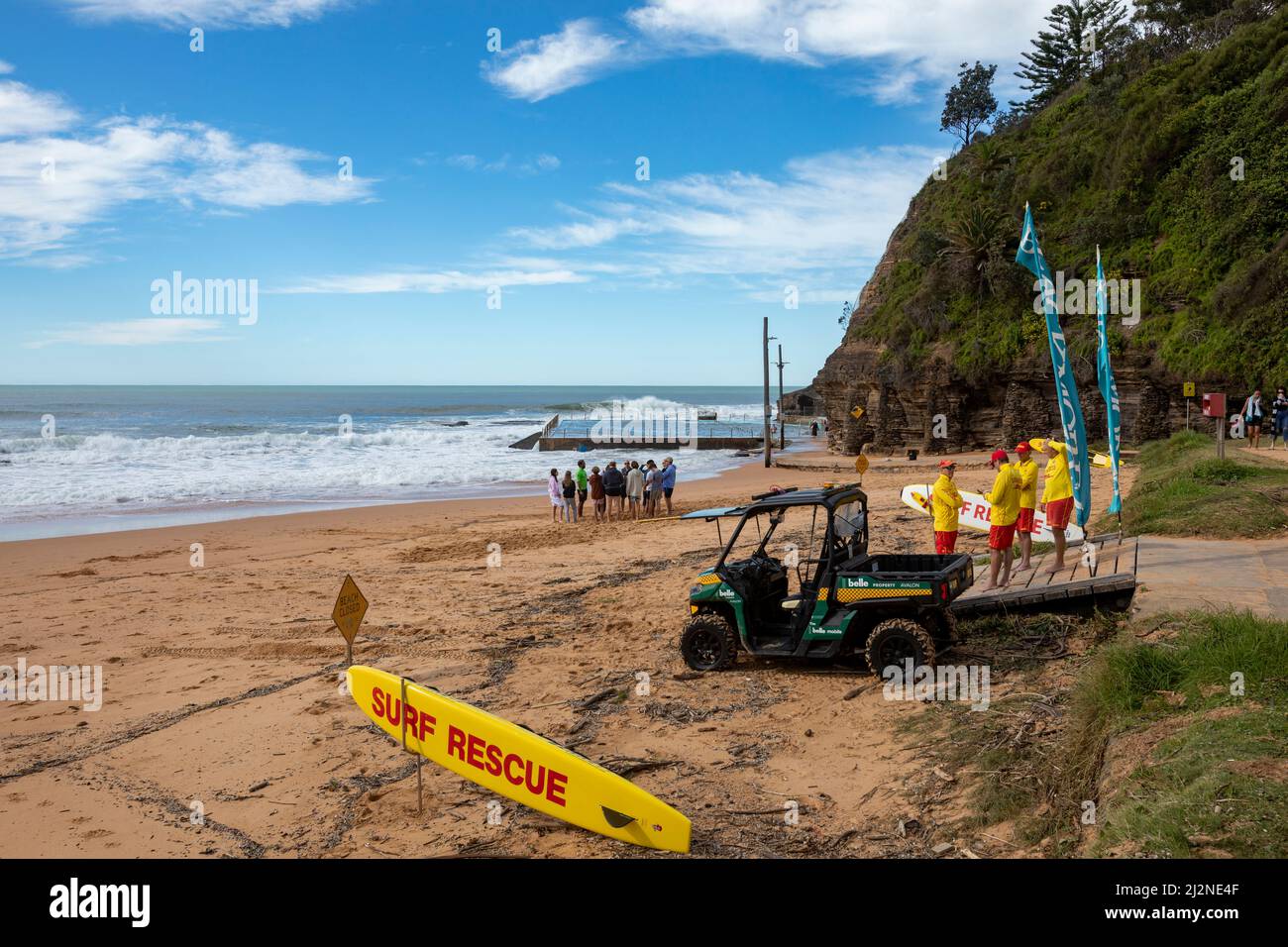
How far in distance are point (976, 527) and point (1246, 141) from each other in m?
23.7

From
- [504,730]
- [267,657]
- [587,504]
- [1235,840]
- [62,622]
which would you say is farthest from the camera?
[587,504]

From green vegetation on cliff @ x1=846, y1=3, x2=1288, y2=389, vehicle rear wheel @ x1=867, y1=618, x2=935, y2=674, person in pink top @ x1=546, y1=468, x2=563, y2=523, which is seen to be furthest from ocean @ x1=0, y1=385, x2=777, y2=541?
vehicle rear wheel @ x1=867, y1=618, x2=935, y2=674

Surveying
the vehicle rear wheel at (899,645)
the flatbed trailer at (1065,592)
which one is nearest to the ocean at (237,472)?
the vehicle rear wheel at (899,645)

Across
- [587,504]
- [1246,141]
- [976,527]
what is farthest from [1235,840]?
[1246,141]

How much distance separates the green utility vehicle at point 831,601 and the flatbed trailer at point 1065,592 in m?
0.47

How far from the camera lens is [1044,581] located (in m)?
9.88

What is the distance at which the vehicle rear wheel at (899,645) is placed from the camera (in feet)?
27.9

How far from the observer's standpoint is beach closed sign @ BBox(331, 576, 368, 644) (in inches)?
320

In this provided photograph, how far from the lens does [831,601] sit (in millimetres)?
8992

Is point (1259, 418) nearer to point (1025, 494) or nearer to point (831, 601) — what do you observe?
point (1025, 494)

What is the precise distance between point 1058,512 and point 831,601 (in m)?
3.54

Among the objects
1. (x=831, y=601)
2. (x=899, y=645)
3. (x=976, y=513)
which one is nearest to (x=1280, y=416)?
(x=976, y=513)
